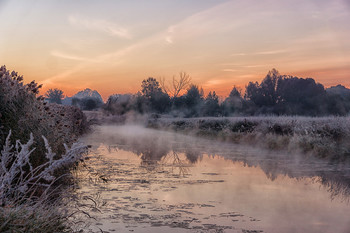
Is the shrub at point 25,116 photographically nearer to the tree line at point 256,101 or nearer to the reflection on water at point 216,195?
the reflection on water at point 216,195

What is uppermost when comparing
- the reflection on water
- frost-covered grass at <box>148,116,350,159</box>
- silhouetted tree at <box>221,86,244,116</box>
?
silhouetted tree at <box>221,86,244,116</box>

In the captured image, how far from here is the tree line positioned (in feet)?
188

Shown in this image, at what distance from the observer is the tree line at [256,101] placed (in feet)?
188

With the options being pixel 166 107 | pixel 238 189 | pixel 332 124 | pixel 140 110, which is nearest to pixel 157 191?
pixel 238 189

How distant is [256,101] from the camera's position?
65562 mm

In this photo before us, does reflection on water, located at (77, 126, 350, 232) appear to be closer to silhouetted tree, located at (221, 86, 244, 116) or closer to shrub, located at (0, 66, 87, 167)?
shrub, located at (0, 66, 87, 167)

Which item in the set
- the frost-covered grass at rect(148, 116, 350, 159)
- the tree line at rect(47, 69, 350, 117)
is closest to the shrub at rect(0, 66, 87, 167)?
the frost-covered grass at rect(148, 116, 350, 159)

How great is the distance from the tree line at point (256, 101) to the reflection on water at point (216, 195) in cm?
4405

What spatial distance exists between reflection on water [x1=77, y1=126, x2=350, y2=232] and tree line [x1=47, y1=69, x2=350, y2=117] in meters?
44.0

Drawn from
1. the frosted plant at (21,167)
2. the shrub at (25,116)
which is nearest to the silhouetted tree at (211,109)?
the shrub at (25,116)

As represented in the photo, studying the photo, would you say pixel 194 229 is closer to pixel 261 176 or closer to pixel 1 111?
pixel 1 111

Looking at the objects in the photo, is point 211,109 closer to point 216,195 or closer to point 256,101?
point 256,101

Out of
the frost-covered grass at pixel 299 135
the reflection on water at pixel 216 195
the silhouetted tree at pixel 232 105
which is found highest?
the silhouetted tree at pixel 232 105

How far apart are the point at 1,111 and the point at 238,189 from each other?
19.0 feet
